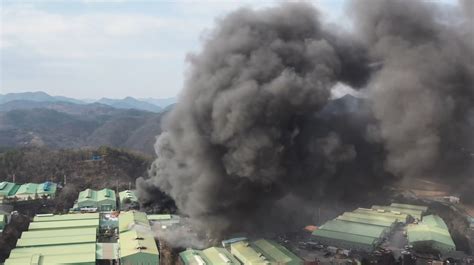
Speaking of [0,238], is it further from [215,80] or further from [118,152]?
[118,152]

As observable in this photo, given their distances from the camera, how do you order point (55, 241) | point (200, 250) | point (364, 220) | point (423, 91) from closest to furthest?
point (423, 91), point (200, 250), point (55, 241), point (364, 220)

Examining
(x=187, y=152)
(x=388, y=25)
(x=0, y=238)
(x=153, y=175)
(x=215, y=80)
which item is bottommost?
(x=0, y=238)

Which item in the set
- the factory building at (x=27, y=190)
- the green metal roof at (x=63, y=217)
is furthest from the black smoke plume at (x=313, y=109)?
the factory building at (x=27, y=190)

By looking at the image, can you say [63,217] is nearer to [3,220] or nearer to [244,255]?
[3,220]

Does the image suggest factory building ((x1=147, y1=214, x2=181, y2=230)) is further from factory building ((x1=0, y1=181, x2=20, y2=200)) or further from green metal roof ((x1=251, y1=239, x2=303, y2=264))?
factory building ((x1=0, y1=181, x2=20, y2=200))

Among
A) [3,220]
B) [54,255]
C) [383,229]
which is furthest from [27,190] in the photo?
[383,229]

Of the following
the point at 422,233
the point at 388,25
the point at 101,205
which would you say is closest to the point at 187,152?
the point at 388,25

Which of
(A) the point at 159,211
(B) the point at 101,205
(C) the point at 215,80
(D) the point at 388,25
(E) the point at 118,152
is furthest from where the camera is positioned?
(E) the point at 118,152
